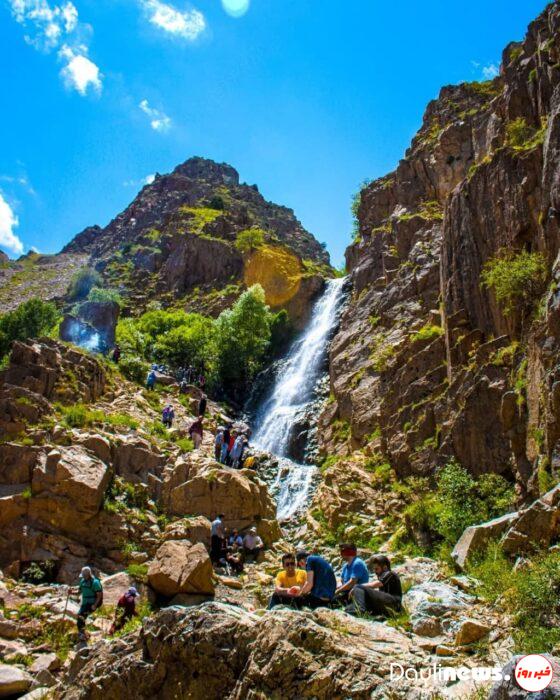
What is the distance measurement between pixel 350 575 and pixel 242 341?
37.4 metres

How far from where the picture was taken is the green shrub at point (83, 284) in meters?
77.0

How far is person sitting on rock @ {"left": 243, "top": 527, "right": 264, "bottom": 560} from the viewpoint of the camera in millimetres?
17359

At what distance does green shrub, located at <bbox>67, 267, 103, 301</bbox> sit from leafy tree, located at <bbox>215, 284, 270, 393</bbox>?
3631 centimetres

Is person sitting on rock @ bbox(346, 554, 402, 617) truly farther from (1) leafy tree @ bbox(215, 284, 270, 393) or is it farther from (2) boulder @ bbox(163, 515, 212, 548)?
(1) leafy tree @ bbox(215, 284, 270, 393)

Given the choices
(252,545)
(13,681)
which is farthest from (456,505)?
(13,681)

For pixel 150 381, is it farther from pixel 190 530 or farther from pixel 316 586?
pixel 316 586

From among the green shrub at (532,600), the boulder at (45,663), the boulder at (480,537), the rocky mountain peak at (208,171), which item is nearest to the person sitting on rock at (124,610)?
the boulder at (45,663)

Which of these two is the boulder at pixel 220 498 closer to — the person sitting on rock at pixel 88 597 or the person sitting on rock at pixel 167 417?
the person sitting on rock at pixel 167 417

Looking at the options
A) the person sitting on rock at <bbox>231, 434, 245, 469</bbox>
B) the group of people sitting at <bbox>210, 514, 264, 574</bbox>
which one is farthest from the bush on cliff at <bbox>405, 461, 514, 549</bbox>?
the person sitting on rock at <bbox>231, 434, 245, 469</bbox>

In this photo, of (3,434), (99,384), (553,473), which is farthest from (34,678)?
(99,384)

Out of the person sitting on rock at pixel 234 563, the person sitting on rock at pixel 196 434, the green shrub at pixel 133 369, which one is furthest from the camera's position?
the green shrub at pixel 133 369

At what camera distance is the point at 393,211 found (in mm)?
44406

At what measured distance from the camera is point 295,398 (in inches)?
1553

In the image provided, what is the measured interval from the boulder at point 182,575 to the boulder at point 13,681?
294 centimetres
